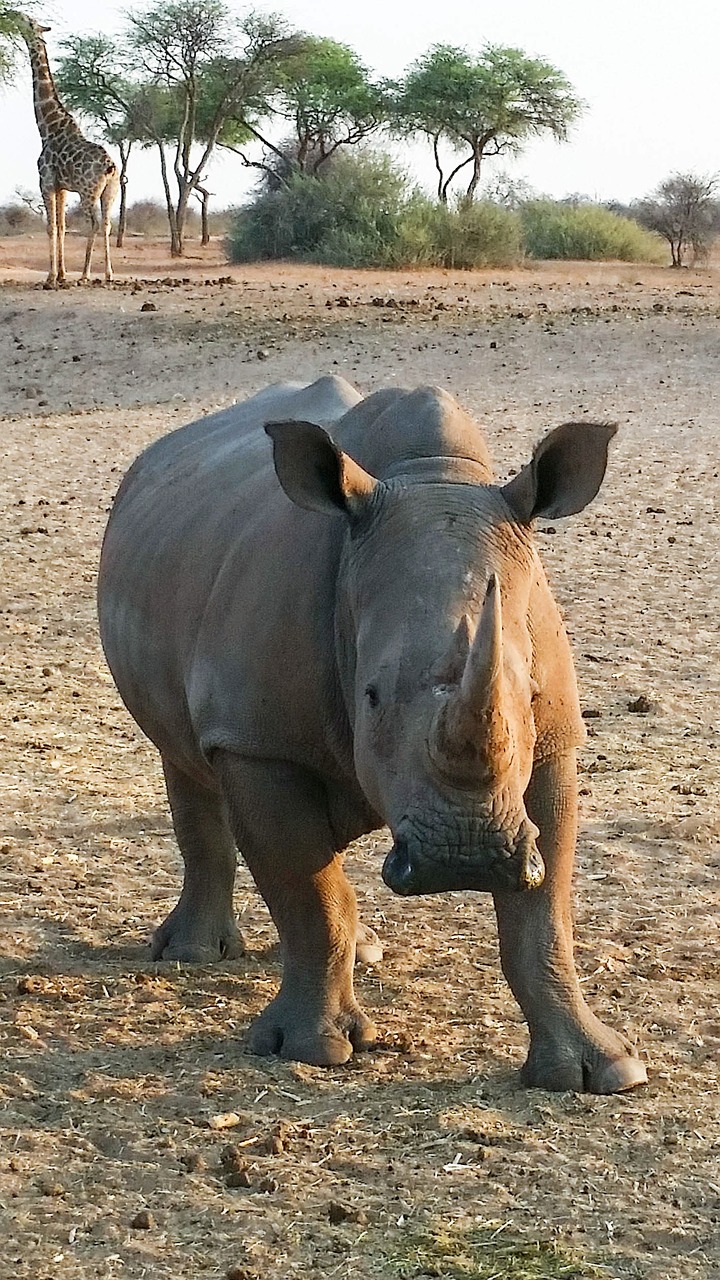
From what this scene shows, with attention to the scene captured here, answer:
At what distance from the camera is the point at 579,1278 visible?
326 cm

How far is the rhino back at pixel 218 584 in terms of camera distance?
4148 millimetres

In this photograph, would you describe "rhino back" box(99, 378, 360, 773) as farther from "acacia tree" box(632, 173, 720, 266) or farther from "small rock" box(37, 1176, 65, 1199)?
"acacia tree" box(632, 173, 720, 266)

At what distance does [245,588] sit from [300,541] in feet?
0.63

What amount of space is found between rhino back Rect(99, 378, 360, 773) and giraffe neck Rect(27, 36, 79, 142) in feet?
63.1

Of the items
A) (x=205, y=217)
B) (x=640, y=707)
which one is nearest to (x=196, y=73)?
(x=205, y=217)

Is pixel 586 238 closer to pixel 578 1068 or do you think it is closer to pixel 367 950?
pixel 367 950

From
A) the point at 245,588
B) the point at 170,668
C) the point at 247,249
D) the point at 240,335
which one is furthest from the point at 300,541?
the point at 247,249

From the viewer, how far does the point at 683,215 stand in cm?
3844

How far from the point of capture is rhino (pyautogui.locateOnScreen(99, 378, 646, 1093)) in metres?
3.32

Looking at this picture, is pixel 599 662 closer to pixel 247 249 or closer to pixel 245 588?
Answer: pixel 245 588

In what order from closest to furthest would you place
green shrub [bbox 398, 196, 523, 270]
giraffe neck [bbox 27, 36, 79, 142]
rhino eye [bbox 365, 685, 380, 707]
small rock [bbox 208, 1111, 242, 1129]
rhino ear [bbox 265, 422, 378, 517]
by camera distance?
rhino eye [bbox 365, 685, 380, 707] < rhino ear [bbox 265, 422, 378, 517] < small rock [bbox 208, 1111, 242, 1129] < giraffe neck [bbox 27, 36, 79, 142] < green shrub [bbox 398, 196, 523, 270]

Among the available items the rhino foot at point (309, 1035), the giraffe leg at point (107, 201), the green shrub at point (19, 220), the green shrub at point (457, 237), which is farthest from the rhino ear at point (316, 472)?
the green shrub at point (19, 220)

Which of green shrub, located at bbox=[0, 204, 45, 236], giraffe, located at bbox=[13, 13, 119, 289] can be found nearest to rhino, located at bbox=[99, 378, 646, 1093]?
giraffe, located at bbox=[13, 13, 119, 289]

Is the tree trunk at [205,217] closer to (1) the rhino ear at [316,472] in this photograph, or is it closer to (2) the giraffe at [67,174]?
(2) the giraffe at [67,174]
